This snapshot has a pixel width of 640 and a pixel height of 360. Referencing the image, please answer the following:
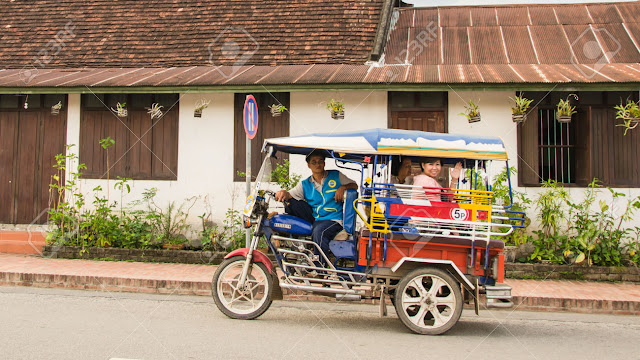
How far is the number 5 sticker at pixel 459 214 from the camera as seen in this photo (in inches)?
226

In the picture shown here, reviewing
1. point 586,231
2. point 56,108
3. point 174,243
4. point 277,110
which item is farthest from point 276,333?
point 56,108

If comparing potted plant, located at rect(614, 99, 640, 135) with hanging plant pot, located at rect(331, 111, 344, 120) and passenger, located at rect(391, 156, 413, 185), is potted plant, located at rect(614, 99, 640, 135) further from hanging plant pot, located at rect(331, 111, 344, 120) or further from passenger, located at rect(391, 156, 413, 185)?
passenger, located at rect(391, 156, 413, 185)

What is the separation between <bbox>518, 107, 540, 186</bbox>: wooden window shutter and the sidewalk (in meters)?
2.09

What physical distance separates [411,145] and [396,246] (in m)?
1.10

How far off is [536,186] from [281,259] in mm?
5777

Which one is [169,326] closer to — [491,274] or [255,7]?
[491,274]

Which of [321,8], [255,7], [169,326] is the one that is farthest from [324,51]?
[169,326]

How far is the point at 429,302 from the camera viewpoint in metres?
5.77

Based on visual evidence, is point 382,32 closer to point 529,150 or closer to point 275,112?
point 275,112

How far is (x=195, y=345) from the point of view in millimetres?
5055

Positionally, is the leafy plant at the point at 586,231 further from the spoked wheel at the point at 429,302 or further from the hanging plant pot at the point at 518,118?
the spoked wheel at the point at 429,302

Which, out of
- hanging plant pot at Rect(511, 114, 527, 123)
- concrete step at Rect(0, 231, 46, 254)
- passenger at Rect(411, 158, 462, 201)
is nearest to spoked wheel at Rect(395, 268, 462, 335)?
passenger at Rect(411, 158, 462, 201)

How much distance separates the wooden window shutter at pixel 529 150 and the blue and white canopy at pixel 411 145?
450 centimetres

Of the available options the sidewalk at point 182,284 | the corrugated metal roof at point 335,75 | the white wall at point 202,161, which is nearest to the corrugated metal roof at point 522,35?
the corrugated metal roof at point 335,75
